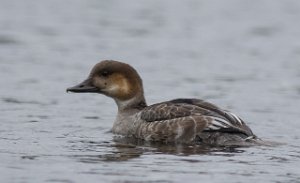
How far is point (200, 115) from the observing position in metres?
14.5

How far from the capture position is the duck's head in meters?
15.6

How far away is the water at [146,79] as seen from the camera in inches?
503

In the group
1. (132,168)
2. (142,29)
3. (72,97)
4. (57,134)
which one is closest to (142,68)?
(72,97)

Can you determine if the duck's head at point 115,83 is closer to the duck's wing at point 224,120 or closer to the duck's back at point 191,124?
the duck's back at point 191,124

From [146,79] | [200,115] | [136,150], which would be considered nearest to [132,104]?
[200,115]

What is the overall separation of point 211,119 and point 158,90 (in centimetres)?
498

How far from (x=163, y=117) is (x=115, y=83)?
4.10 feet

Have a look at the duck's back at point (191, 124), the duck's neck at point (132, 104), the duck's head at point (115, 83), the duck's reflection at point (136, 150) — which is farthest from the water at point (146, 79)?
the duck's head at point (115, 83)

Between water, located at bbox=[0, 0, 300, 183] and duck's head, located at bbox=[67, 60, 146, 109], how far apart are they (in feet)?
1.97

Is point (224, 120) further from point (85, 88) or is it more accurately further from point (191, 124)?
point (85, 88)

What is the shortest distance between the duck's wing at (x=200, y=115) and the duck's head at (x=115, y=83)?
0.63 meters

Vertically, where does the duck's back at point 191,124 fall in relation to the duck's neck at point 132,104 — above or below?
below

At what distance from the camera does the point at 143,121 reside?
15.1 meters

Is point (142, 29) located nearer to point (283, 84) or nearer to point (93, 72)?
point (283, 84)
